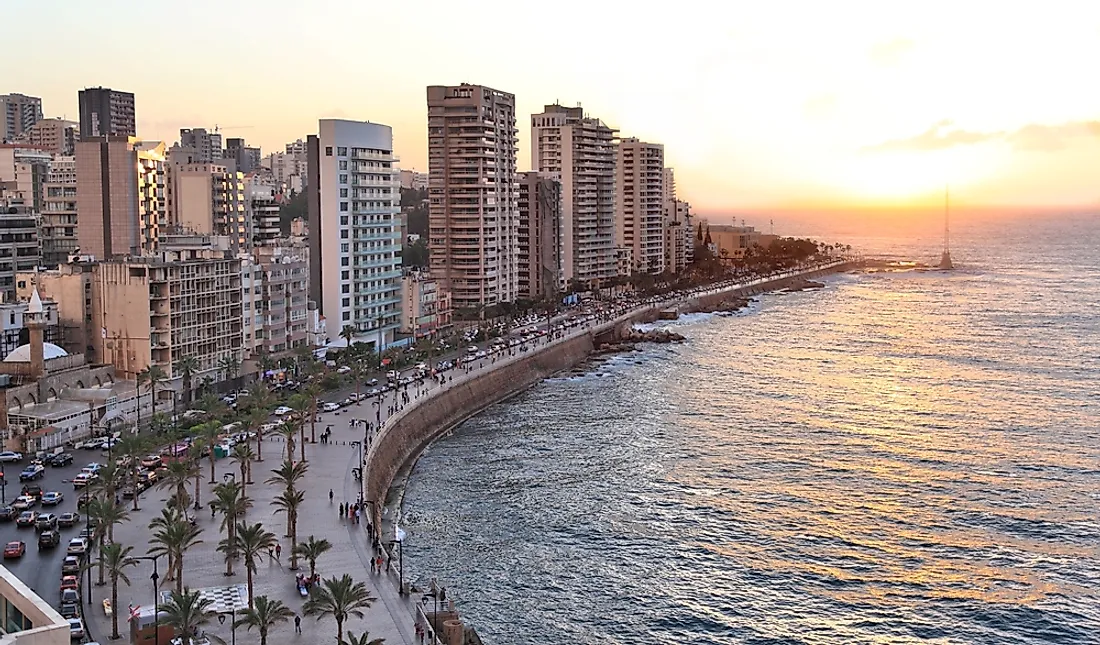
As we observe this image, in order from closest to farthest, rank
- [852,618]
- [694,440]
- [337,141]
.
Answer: [852,618] < [694,440] < [337,141]

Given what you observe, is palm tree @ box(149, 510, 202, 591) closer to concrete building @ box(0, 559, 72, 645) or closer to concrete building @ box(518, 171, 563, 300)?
concrete building @ box(0, 559, 72, 645)

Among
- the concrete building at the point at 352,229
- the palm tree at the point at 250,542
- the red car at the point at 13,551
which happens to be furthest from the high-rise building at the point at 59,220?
the palm tree at the point at 250,542

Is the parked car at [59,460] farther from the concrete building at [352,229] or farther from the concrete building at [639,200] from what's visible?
the concrete building at [639,200]

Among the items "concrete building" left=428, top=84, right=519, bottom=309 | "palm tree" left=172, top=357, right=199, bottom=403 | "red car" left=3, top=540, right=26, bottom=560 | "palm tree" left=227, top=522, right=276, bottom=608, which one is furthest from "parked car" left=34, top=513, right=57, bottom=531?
"concrete building" left=428, top=84, right=519, bottom=309

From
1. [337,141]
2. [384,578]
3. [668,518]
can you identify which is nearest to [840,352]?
[337,141]

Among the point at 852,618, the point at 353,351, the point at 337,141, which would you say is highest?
the point at 337,141

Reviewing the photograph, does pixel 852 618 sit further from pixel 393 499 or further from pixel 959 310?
pixel 959 310

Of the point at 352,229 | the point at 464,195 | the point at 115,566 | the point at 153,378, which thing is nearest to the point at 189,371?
the point at 153,378

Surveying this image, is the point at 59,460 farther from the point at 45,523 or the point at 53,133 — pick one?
the point at 53,133
